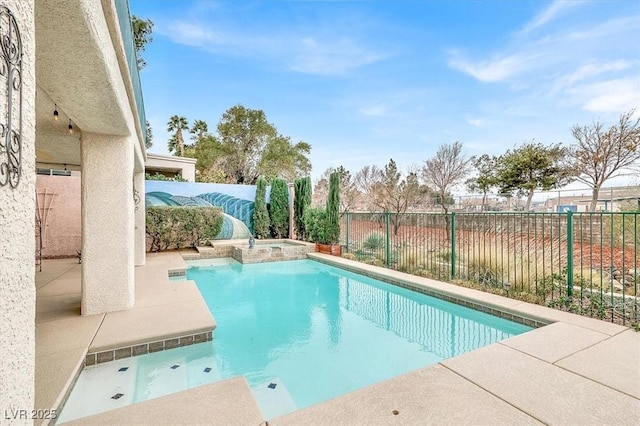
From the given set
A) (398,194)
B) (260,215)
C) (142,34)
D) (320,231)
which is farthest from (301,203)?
(142,34)

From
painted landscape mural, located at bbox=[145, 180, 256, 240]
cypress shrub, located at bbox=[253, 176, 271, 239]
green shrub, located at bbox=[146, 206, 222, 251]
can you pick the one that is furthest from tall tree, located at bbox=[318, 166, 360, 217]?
green shrub, located at bbox=[146, 206, 222, 251]

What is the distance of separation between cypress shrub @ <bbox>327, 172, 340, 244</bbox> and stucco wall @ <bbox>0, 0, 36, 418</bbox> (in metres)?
9.96

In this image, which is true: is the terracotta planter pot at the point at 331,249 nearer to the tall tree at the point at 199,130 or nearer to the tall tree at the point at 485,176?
the tall tree at the point at 485,176

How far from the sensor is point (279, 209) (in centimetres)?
1474

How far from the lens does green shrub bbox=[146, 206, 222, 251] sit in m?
11.1

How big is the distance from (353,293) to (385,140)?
21.6 metres

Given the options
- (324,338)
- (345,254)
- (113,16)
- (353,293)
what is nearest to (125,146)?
(113,16)

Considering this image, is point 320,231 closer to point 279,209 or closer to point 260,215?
point 279,209

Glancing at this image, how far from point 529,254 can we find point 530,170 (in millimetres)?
20733

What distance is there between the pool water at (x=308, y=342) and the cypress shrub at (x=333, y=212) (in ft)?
12.5

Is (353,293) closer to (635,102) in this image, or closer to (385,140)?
(635,102)

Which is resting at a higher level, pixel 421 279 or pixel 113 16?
pixel 113 16

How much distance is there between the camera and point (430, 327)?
16.3 ft

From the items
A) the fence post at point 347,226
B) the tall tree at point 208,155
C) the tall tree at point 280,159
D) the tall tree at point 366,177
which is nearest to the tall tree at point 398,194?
the tall tree at point 366,177
